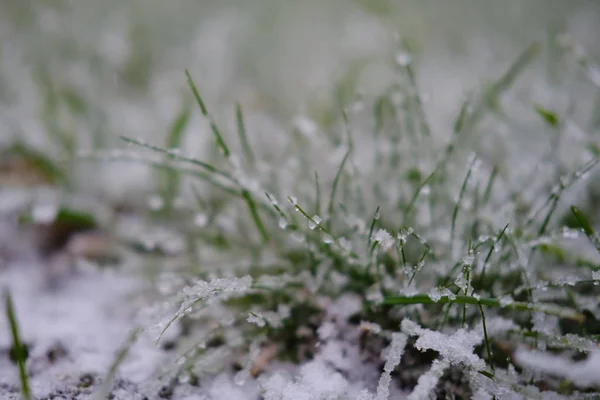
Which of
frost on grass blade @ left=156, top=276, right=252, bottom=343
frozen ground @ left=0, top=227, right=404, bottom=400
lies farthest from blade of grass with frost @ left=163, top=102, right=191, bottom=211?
frost on grass blade @ left=156, top=276, right=252, bottom=343

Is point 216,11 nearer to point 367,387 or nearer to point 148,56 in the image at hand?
point 148,56

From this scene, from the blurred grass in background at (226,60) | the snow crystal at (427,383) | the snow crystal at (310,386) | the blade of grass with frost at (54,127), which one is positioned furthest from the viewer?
the blurred grass in background at (226,60)

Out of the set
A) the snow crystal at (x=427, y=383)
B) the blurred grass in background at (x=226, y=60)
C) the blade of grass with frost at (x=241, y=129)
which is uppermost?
the blurred grass in background at (x=226, y=60)

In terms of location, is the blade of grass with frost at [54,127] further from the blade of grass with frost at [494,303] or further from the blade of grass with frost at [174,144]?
the blade of grass with frost at [494,303]

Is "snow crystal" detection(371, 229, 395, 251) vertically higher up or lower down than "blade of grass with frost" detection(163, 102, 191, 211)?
lower down

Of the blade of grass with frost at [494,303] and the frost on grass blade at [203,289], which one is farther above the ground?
the blade of grass with frost at [494,303]

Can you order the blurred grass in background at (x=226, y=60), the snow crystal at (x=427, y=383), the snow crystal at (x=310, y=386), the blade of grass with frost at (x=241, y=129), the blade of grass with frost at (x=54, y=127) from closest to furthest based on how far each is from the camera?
the snow crystal at (x=427, y=383) → the snow crystal at (x=310, y=386) → the blade of grass with frost at (x=241, y=129) → the blade of grass with frost at (x=54, y=127) → the blurred grass in background at (x=226, y=60)

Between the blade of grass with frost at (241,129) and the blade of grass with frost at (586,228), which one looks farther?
the blade of grass with frost at (241,129)

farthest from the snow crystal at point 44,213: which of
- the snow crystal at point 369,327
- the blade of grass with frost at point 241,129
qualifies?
the snow crystal at point 369,327

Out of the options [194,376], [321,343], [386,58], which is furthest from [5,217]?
[386,58]

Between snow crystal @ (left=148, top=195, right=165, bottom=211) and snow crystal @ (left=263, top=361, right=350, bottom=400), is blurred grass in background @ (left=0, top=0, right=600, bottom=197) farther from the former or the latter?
snow crystal @ (left=263, top=361, right=350, bottom=400)
